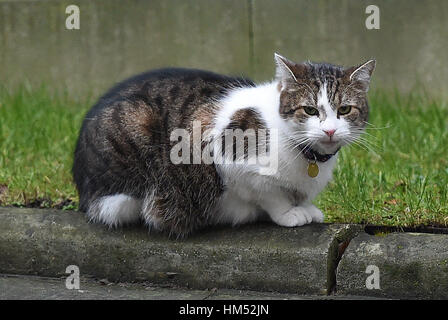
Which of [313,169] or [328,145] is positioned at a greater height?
[328,145]

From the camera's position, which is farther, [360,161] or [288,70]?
[360,161]

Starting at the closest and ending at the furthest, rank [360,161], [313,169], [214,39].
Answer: [313,169] < [360,161] < [214,39]

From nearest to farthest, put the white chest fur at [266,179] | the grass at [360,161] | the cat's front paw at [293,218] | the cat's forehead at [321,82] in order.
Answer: the cat's forehead at [321,82] → the white chest fur at [266,179] → the cat's front paw at [293,218] → the grass at [360,161]

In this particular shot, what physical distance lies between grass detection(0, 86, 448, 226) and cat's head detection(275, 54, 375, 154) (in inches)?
7.9

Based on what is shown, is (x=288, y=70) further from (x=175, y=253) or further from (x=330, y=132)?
(x=175, y=253)

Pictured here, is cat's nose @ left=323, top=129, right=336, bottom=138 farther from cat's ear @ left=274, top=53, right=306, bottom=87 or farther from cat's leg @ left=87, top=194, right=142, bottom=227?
cat's leg @ left=87, top=194, right=142, bottom=227

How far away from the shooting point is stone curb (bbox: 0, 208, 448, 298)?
2932 millimetres

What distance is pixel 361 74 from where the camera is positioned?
10.0ft

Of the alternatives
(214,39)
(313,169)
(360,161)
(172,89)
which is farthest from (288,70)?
(214,39)

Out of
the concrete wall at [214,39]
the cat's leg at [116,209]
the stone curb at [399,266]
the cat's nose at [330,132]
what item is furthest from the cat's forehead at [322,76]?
the concrete wall at [214,39]

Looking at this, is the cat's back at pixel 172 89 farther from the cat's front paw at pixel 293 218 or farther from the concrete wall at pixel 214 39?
the concrete wall at pixel 214 39

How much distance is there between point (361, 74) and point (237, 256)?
956 mm

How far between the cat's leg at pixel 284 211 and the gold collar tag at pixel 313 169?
0.60 ft

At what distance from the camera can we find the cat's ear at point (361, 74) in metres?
3.04
